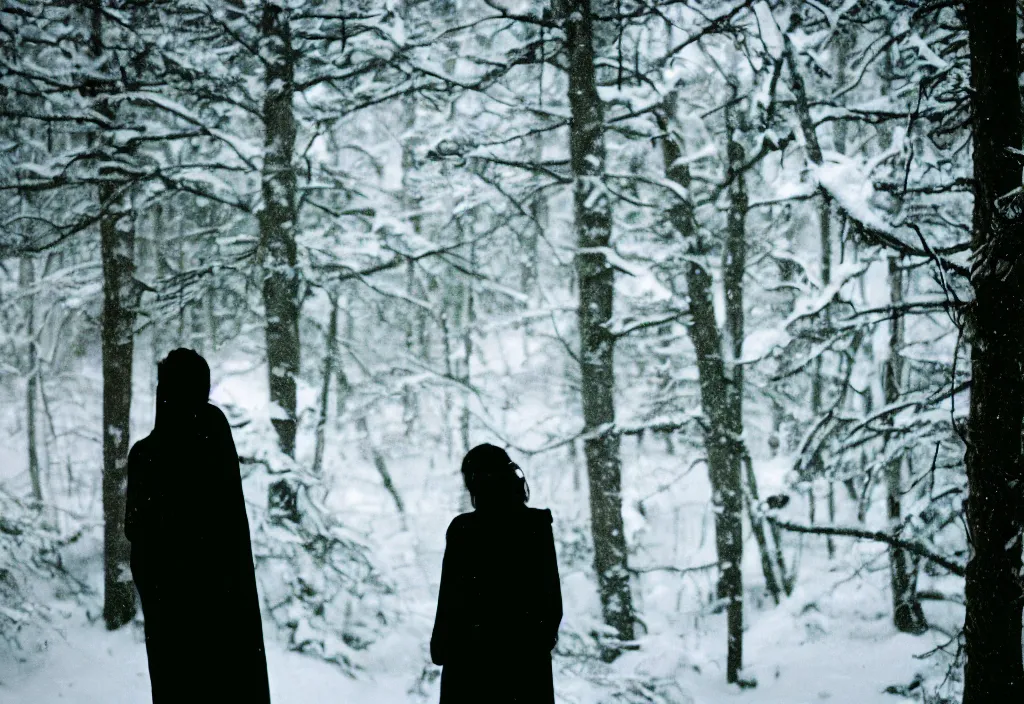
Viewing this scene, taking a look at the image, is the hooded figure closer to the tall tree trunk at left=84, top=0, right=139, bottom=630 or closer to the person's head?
the person's head

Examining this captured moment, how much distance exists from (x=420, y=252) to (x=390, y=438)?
1176 centimetres

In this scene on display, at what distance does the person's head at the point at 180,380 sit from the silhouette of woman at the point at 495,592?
1.34m

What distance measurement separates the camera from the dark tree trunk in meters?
8.30

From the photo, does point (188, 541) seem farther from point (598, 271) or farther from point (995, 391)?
point (598, 271)

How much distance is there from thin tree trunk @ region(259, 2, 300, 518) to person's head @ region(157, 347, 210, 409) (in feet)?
16.8

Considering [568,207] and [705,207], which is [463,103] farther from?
[568,207]

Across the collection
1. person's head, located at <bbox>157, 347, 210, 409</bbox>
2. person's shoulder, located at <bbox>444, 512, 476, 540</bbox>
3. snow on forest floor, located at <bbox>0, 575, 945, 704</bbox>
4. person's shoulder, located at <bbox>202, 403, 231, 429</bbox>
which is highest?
person's head, located at <bbox>157, 347, 210, 409</bbox>

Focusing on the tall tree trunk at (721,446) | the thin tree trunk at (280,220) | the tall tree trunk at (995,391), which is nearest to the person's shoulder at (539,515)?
the tall tree trunk at (995,391)

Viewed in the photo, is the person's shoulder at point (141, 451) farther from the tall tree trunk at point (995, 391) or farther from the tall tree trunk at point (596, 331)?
the tall tree trunk at point (596, 331)

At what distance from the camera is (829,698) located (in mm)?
8633

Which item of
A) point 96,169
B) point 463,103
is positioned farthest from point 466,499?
point 96,169

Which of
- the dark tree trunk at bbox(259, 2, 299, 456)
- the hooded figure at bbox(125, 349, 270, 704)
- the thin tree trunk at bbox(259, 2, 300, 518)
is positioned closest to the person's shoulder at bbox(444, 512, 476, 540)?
the hooded figure at bbox(125, 349, 270, 704)

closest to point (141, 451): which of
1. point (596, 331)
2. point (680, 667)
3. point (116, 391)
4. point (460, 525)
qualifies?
point (460, 525)

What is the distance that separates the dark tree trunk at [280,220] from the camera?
8.30 metres
